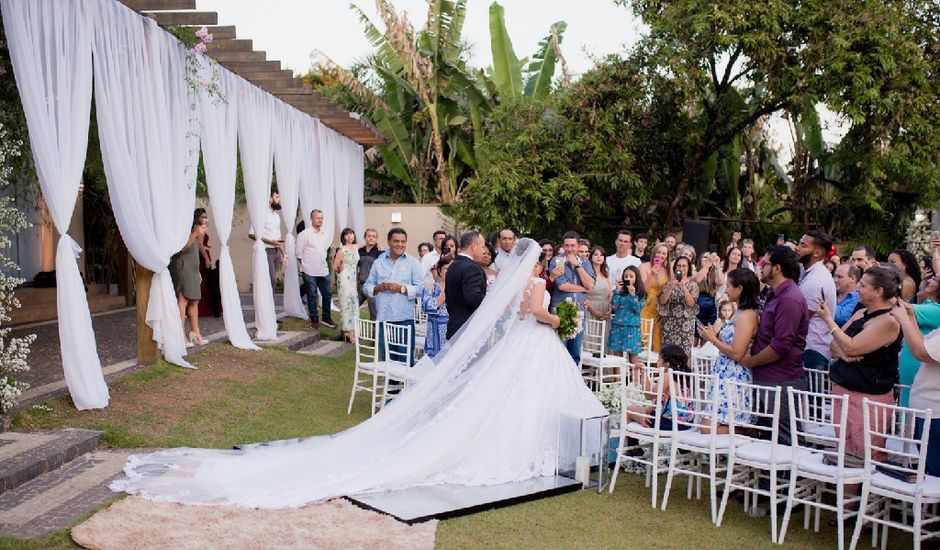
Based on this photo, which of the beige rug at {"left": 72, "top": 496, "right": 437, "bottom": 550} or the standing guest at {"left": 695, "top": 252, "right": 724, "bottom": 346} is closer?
the beige rug at {"left": 72, "top": 496, "right": 437, "bottom": 550}

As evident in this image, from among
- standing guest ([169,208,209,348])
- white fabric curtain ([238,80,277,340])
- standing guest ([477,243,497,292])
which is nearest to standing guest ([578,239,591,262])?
standing guest ([477,243,497,292])

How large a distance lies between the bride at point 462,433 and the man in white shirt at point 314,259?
6.24 metres

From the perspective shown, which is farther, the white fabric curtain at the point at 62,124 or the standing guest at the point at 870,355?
the white fabric curtain at the point at 62,124

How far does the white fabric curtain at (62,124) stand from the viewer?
687cm

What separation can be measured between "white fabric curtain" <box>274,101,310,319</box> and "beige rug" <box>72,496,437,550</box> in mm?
7821

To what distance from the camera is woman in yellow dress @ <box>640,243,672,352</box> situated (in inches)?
388

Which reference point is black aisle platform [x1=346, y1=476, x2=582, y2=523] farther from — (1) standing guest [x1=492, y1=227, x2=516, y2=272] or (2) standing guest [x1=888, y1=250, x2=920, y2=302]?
(1) standing guest [x1=492, y1=227, x2=516, y2=272]

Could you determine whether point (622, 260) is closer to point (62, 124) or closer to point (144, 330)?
point (144, 330)

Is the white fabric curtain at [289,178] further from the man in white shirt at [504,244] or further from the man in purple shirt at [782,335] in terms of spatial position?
the man in purple shirt at [782,335]

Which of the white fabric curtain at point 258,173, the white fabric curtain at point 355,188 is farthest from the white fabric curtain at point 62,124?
the white fabric curtain at point 355,188

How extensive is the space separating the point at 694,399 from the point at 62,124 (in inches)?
206

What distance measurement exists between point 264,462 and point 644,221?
13.5 metres

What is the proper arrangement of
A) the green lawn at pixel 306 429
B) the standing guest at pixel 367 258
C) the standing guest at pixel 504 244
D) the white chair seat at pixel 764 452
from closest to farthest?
the green lawn at pixel 306 429, the white chair seat at pixel 764 452, the standing guest at pixel 504 244, the standing guest at pixel 367 258

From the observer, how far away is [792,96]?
15.0 metres
